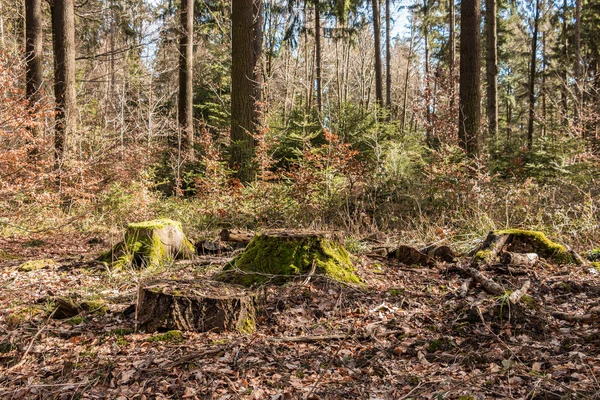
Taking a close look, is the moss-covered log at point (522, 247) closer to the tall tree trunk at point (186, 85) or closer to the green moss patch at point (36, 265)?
the green moss patch at point (36, 265)

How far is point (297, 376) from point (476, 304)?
5.49 ft

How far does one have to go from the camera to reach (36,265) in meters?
5.33

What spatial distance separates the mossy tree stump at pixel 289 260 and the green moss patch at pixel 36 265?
2.42 m

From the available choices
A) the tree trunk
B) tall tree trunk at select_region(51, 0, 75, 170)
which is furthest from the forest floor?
the tree trunk

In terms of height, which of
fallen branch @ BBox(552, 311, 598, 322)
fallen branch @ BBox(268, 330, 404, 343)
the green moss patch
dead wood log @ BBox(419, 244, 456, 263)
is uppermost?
dead wood log @ BBox(419, 244, 456, 263)

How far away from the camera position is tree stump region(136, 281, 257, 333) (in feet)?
11.1

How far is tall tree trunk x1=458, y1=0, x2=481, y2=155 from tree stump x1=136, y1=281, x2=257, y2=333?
23.2 feet

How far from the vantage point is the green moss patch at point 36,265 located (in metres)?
5.27

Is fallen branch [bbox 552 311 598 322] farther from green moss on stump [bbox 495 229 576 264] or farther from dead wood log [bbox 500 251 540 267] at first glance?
green moss on stump [bbox 495 229 576 264]

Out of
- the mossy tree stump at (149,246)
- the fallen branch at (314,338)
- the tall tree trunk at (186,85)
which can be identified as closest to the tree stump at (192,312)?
the fallen branch at (314,338)

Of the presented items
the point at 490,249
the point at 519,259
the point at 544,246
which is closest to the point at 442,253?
the point at 490,249

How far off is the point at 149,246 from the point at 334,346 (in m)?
3.06

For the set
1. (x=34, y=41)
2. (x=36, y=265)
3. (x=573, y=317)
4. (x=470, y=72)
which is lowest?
(x=573, y=317)

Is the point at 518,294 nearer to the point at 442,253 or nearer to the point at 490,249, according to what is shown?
the point at 490,249
